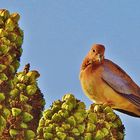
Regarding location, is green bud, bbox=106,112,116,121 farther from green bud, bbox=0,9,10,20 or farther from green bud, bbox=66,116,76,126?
green bud, bbox=0,9,10,20

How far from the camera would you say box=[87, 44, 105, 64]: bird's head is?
971 cm

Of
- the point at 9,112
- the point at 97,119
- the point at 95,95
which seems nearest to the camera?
the point at 9,112

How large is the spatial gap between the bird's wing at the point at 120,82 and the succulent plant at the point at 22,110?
419 centimetres

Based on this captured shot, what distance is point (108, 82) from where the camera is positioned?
9547 mm

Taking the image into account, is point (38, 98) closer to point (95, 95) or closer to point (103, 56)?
point (95, 95)

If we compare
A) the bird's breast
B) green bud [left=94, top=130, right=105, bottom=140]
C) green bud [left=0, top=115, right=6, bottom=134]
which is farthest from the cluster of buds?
the bird's breast

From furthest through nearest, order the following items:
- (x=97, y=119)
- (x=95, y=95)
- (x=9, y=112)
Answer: (x=95, y=95) → (x=97, y=119) → (x=9, y=112)

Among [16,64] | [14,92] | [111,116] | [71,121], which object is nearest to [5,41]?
[16,64]

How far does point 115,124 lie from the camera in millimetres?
5855

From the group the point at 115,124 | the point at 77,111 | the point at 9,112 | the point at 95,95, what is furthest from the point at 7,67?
the point at 95,95

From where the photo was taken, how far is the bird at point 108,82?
926 cm

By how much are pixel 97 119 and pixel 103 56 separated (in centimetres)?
434

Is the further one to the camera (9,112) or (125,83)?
(125,83)

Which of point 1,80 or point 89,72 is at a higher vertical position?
point 89,72
